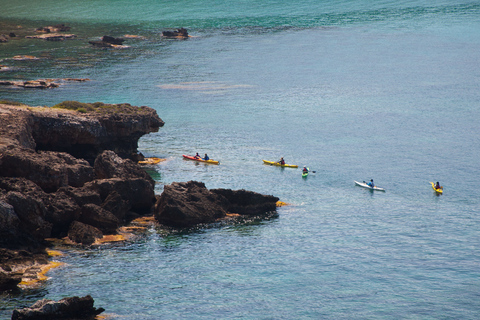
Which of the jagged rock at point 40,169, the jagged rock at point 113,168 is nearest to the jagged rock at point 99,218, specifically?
the jagged rock at point 40,169

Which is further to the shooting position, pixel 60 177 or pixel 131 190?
pixel 131 190

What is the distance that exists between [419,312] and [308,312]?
9702mm

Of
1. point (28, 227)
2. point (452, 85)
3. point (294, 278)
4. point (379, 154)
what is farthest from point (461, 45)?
point (28, 227)

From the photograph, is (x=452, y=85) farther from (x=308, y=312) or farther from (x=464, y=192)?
(x=308, y=312)

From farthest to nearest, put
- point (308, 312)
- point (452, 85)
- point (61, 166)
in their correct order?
point (452, 85) < point (61, 166) < point (308, 312)

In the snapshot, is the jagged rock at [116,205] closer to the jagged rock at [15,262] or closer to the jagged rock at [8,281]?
the jagged rock at [15,262]

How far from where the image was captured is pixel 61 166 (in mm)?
59344

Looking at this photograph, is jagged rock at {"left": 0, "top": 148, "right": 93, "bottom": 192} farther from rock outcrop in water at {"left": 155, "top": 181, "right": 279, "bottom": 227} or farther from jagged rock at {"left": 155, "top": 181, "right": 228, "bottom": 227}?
rock outcrop in water at {"left": 155, "top": 181, "right": 279, "bottom": 227}

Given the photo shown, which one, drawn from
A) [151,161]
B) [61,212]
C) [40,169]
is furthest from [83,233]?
[151,161]

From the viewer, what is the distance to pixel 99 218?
56812 millimetres

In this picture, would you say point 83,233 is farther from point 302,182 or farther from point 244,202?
point 302,182

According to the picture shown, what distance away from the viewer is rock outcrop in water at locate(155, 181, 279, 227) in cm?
6156

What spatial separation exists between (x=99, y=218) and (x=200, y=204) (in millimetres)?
12140

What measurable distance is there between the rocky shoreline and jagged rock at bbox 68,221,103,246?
10cm
